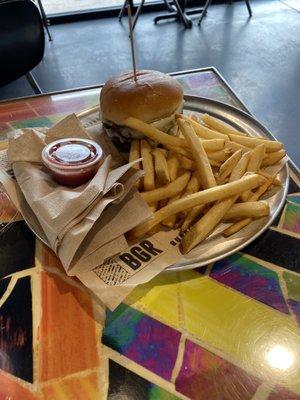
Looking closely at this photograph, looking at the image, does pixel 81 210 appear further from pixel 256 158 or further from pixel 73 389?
pixel 256 158

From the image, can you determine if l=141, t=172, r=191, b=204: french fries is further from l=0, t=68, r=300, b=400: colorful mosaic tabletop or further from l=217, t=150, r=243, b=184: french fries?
l=0, t=68, r=300, b=400: colorful mosaic tabletop

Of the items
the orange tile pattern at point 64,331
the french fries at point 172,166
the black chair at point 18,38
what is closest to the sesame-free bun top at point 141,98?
the french fries at point 172,166

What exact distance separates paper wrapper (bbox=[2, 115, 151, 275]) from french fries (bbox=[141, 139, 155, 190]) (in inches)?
2.2

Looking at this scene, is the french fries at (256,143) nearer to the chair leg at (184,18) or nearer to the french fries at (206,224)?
the french fries at (206,224)

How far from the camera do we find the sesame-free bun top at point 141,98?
1.60 m

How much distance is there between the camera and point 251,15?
5.80 metres

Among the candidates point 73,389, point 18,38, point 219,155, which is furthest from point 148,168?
point 18,38

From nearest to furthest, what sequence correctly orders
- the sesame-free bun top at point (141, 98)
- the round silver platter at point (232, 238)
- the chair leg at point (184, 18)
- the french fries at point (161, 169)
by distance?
1. the round silver platter at point (232, 238)
2. the french fries at point (161, 169)
3. the sesame-free bun top at point (141, 98)
4. the chair leg at point (184, 18)

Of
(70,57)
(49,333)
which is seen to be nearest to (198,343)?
(49,333)

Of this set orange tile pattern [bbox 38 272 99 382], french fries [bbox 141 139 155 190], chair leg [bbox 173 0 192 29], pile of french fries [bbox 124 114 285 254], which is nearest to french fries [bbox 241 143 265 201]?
pile of french fries [bbox 124 114 285 254]

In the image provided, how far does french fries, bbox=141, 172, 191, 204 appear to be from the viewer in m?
1.33

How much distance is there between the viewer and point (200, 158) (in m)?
1.40

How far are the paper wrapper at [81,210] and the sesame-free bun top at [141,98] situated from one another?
0.92 ft

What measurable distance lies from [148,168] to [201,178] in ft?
0.62
